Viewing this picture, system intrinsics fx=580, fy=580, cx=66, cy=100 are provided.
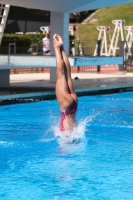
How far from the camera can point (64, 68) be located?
8.76 meters

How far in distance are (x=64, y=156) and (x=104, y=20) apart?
4099 cm

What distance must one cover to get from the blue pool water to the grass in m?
31.5

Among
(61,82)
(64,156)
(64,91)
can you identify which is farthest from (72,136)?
A: (64,156)

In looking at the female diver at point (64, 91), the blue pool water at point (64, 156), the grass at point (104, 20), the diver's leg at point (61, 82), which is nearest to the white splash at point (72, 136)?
the blue pool water at point (64, 156)

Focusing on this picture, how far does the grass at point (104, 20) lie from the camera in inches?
1737

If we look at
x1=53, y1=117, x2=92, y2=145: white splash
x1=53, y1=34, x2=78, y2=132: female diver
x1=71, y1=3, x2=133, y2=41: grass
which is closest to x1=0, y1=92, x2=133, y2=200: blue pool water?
x1=53, y1=117, x2=92, y2=145: white splash

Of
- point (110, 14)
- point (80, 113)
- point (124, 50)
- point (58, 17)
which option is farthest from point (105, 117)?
point (110, 14)

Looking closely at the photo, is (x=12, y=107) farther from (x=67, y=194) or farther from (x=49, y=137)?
(x=67, y=194)

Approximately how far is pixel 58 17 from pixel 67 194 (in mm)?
12282

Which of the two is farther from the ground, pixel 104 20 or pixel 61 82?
pixel 104 20

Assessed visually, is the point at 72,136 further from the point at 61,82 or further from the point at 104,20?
the point at 104,20

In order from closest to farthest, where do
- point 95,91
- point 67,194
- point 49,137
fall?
Answer: point 67,194
point 49,137
point 95,91

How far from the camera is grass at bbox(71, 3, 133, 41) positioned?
145ft

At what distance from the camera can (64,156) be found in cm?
806
